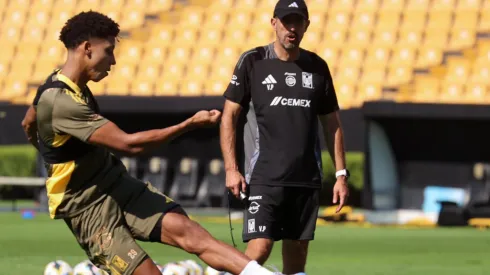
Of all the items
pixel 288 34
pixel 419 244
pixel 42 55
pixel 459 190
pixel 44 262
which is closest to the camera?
pixel 288 34

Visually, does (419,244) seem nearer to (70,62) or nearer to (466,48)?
(70,62)

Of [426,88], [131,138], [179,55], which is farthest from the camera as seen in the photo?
[179,55]

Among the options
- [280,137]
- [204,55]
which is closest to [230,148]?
[280,137]

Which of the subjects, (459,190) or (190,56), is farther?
(190,56)

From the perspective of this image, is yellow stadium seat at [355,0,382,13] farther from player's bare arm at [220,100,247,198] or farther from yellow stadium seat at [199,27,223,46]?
→ player's bare arm at [220,100,247,198]

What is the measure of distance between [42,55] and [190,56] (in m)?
4.72

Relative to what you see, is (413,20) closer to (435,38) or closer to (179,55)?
(435,38)

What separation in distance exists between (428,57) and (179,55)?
649cm

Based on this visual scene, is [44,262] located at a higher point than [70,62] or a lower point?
lower

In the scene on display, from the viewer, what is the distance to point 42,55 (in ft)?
107

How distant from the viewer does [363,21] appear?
96.7 ft

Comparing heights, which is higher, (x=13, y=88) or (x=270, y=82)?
(x=270, y=82)

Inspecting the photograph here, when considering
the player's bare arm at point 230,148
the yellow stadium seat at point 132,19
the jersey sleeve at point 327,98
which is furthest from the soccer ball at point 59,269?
the yellow stadium seat at point 132,19

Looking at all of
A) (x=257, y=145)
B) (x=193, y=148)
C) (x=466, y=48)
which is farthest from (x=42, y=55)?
(x=257, y=145)
